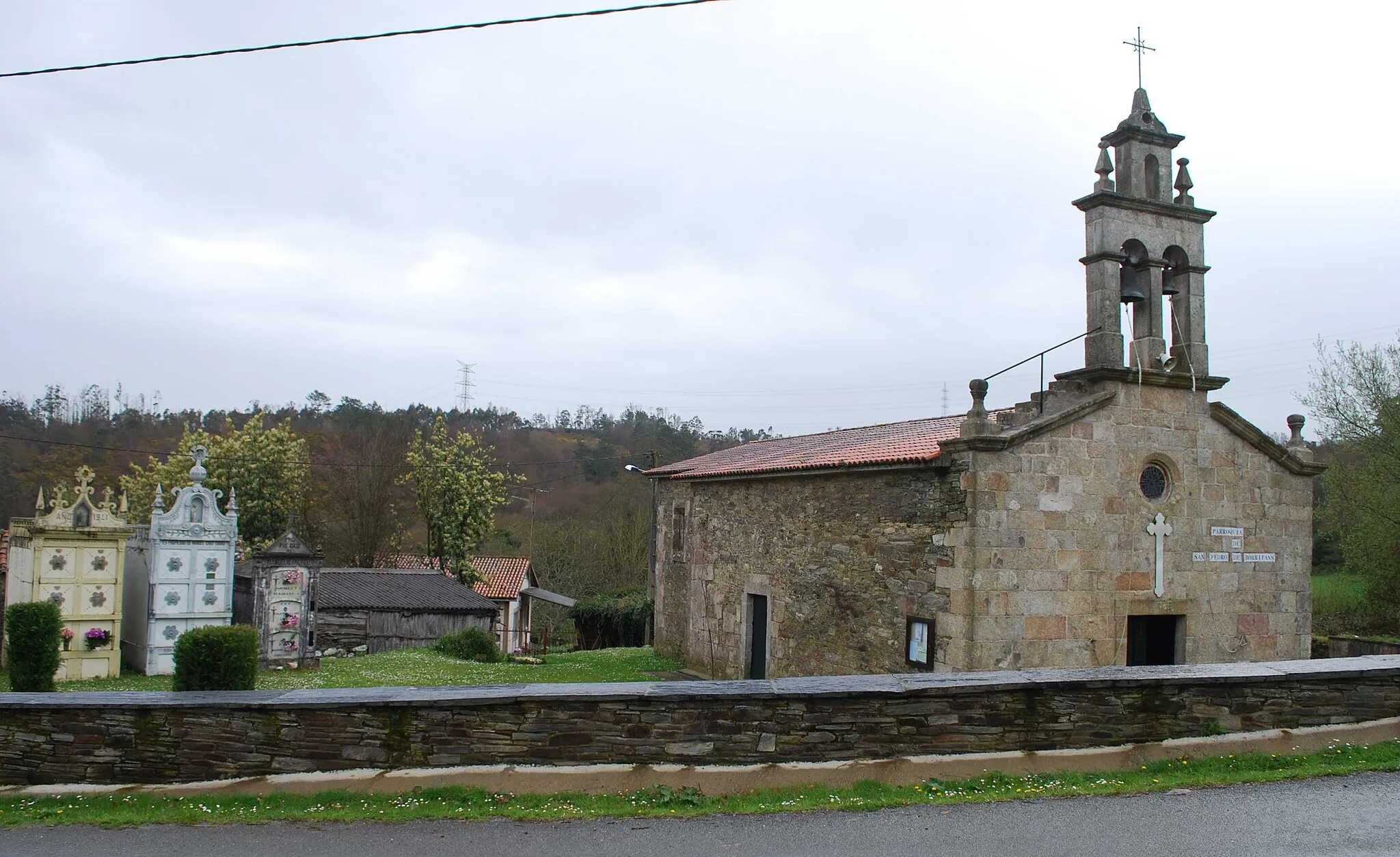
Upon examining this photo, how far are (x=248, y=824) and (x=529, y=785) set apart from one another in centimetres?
177

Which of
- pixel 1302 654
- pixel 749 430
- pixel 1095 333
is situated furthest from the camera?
pixel 749 430

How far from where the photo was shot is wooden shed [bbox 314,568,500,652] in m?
24.3

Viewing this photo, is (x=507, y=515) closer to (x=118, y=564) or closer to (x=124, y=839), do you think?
(x=118, y=564)

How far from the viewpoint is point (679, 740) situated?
6.74 metres

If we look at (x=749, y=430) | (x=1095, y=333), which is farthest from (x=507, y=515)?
(x=1095, y=333)

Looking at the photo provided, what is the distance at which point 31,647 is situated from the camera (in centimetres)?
1103

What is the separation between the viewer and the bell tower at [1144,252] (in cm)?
1293

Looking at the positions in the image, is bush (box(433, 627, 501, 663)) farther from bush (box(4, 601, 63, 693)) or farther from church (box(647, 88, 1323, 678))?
bush (box(4, 601, 63, 693))

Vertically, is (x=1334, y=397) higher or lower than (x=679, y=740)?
higher

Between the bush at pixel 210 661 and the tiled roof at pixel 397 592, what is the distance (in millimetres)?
14062

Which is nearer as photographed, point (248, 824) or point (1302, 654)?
point (248, 824)

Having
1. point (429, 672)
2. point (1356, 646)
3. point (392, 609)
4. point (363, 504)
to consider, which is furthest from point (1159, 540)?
point (363, 504)

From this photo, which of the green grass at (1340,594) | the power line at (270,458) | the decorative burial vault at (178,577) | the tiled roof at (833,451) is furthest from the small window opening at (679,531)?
the green grass at (1340,594)

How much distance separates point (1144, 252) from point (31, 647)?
15051 mm
